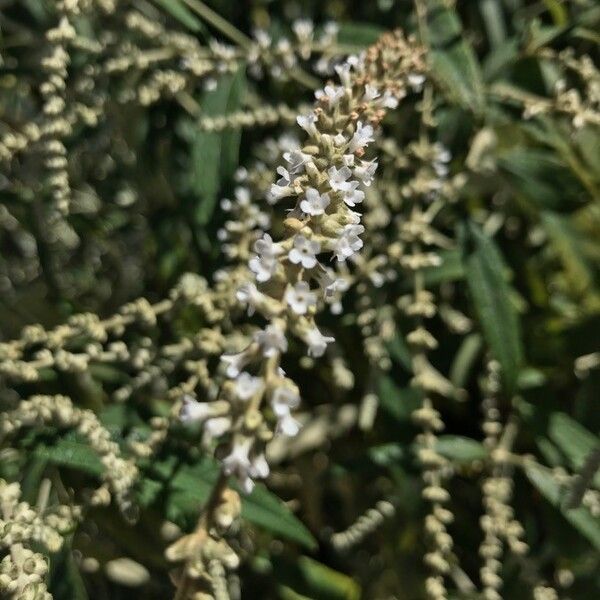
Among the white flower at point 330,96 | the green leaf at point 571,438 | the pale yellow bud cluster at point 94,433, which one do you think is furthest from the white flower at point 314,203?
the green leaf at point 571,438

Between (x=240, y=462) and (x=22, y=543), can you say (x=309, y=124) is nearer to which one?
(x=240, y=462)

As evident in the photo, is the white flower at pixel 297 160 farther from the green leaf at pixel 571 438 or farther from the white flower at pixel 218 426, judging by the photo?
the green leaf at pixel 571 438

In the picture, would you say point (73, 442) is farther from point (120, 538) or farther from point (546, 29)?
point (546, 29)

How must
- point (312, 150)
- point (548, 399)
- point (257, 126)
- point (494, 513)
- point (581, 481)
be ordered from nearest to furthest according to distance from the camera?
point (312, 150)
point (581, 481)
point (494, 513)
point (548, 399)
point (257, 126)

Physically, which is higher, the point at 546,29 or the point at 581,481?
the point at 546,29

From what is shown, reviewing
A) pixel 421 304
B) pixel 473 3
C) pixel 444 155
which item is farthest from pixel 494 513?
pixel 473 3

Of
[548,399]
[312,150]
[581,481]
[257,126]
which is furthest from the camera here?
[257,126]
